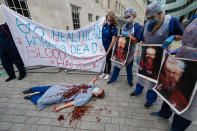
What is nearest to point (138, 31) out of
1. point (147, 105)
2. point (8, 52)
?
point (147, 105)

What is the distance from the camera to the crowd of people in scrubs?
3.68 feet

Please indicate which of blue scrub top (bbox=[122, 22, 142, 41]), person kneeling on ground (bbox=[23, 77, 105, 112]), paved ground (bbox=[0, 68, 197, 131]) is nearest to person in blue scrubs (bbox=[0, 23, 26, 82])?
paved ground (bbox=[0, 68, 197, 131])

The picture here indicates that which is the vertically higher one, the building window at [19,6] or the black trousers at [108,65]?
the building window at [19,6]

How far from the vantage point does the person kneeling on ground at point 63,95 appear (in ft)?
6.58

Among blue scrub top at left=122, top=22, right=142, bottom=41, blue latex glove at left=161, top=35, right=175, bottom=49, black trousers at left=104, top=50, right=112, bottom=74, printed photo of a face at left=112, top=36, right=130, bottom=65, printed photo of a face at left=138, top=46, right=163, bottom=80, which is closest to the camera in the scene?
blue latex glove at left=161, top=35, right=175, bottom=49

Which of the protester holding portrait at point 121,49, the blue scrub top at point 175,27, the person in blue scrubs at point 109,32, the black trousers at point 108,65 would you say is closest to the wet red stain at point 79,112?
the protester holding portrait at point 121,49

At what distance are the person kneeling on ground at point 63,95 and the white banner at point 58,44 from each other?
1.32 metres

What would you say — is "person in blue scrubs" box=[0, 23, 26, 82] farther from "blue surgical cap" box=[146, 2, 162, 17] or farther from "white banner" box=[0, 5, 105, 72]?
"blue surgical cap" box=[146, 2, 162, 17]

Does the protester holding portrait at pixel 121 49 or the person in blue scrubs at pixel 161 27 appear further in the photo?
the protester holding portrait at pixel 121 49

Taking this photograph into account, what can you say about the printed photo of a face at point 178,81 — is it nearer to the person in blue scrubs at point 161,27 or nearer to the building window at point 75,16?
the person in blue scrubs at point 161,27

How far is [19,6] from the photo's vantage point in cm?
507

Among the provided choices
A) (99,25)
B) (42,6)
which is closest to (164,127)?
(99,25)

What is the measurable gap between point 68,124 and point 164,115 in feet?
6.24

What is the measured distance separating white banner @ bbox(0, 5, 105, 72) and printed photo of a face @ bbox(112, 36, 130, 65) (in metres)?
0.78
